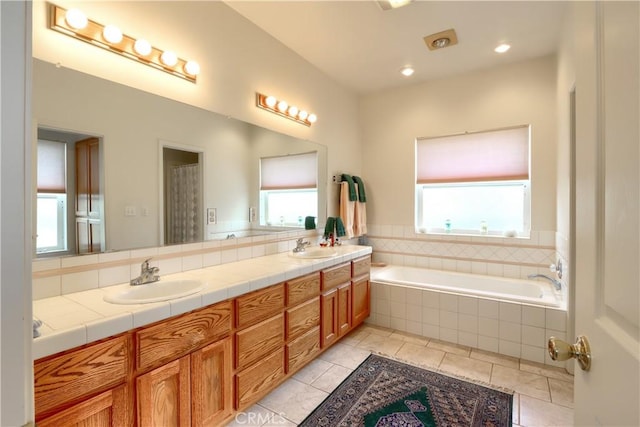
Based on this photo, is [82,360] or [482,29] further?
[482,29]

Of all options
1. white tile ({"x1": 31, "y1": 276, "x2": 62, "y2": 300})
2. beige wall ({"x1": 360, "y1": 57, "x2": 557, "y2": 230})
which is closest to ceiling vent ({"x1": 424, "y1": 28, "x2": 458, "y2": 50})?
beige wall ({"x1": 360, "y1": 57, "x2": 557, "y2": 230})

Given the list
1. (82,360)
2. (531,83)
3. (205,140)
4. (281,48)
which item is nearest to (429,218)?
(531,83)

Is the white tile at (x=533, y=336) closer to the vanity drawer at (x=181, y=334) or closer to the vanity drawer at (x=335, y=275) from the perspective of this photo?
the vanity drawer at (x=335, y=275)

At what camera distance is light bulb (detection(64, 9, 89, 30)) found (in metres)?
1.45

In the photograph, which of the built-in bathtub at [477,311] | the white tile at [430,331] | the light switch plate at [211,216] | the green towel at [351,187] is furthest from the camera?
the green towel at [351,187]

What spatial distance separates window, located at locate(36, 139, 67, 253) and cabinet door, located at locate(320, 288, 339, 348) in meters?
1.74

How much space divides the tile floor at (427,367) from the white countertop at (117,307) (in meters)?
0.83

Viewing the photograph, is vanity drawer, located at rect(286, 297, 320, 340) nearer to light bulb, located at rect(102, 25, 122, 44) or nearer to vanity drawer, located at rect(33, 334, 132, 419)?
vanity drawer, located at rect(33, 334, 132, 419)

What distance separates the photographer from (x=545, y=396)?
207cm

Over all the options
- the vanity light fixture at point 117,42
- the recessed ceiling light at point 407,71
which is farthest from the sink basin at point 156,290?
the recessed ceiling light at point 407,71

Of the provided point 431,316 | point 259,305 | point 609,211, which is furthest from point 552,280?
point 609,211

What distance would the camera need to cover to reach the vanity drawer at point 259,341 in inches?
67.8

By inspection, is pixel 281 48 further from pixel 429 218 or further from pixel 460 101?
pixel 429 218

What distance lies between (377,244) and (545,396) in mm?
2288
